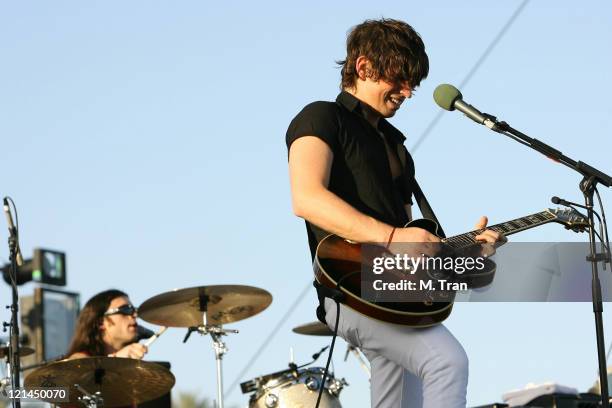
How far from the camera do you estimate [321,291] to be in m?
4.16

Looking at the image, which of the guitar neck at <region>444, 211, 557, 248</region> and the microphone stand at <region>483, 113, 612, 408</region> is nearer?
the guitar neck at <region>444, 211, 557, 248</region>

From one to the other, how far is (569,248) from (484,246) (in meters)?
0.43

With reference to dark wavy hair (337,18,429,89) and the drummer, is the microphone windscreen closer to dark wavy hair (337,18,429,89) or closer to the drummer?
dark wavy hair (337,18,429,89)

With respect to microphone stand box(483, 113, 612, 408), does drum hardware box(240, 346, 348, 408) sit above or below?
below

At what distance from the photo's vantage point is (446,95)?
15.0 feet

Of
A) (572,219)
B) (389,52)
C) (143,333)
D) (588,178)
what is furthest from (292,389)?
(389,52)

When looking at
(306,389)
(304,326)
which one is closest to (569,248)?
(306,389)

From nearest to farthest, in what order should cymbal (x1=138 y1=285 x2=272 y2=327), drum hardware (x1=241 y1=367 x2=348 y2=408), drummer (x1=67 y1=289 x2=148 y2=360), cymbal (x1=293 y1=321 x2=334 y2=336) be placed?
1. drummer (x1=67 y1=289 x2=148 y2=360)
2. cymbal (x1=138 y1=285 x2=272 y2=327)
3. drum hardware (x1=241 y1=367 x2=348 y2=408)
4. cymbal (x1=293 y1=321 x2=334 y2=336)

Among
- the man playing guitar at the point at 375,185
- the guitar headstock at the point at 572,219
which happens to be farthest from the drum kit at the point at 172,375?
the guitar headstock at the point at 572,219

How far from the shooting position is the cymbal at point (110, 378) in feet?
21.9

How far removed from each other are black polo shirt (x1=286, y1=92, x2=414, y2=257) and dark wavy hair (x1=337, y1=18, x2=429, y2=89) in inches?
7.8

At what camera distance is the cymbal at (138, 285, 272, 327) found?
788cm

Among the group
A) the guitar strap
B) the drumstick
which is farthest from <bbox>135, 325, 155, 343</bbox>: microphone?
the guitar strap

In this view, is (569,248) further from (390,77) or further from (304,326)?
(304,326)
